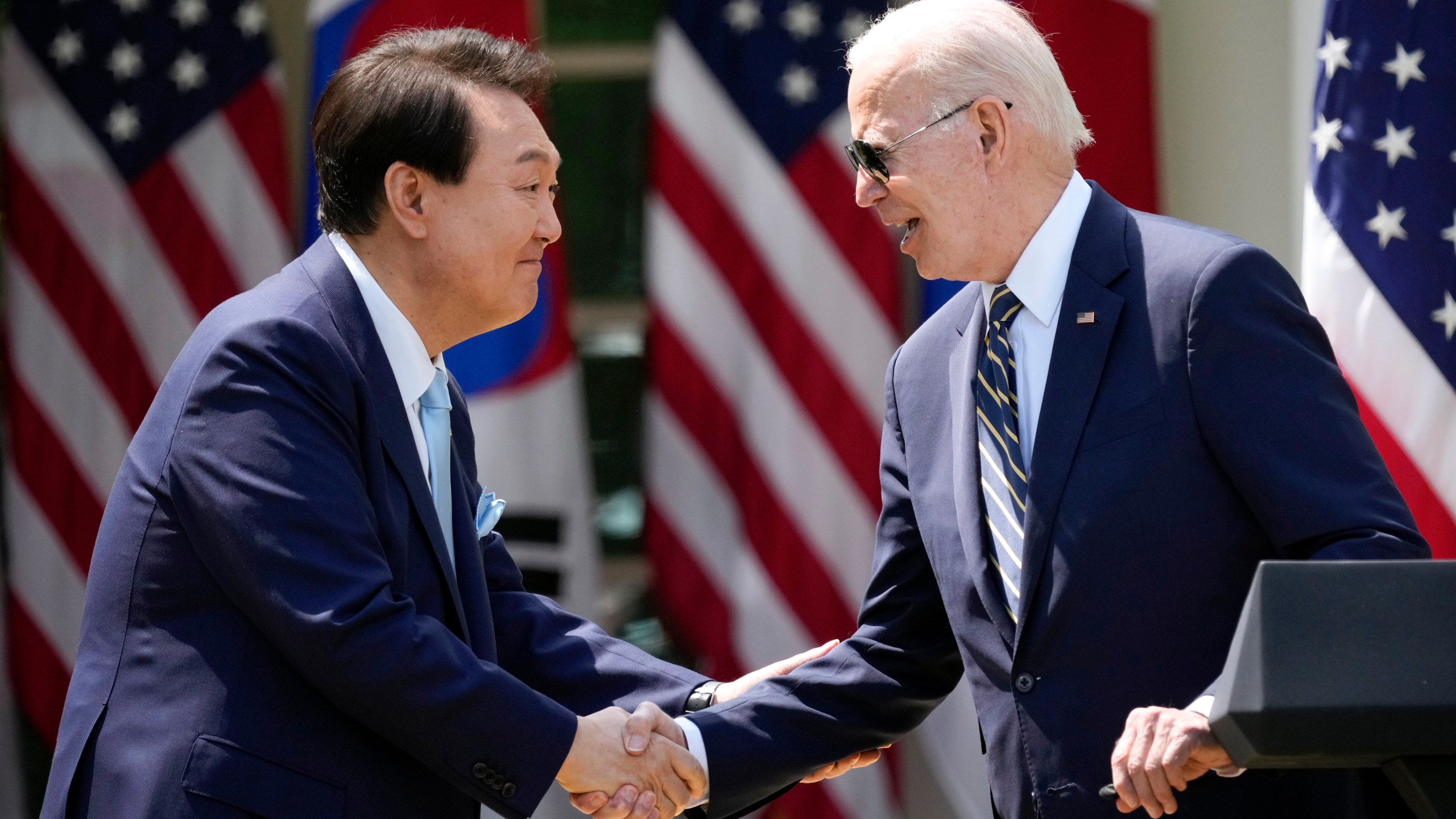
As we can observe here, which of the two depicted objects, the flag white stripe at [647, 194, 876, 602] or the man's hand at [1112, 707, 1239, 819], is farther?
the flag white stripe at [647, 194, 876, 602]

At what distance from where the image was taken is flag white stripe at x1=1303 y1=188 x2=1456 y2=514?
3855mm

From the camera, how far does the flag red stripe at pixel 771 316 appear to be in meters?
4.79

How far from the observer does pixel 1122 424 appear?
2.31 m

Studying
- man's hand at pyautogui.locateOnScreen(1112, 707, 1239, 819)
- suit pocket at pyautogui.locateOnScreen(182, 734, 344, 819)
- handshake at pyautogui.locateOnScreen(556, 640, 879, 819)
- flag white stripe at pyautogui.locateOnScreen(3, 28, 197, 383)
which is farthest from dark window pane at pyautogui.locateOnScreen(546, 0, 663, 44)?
man's hand at pyautogui.locateOnScreen(1112, 707, 1239, 819)

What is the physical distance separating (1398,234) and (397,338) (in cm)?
278

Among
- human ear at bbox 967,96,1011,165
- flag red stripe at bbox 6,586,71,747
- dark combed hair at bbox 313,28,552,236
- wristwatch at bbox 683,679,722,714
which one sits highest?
dark combed hair at bbox 313,28,552,236

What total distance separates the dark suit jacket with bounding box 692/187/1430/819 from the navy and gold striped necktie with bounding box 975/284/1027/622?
28 millimetres

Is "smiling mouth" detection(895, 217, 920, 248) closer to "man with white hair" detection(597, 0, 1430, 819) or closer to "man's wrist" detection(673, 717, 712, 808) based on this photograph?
"man with white hair" detection(597, 0, 1430, 819)

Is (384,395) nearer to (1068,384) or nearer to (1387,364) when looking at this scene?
(1068,384)

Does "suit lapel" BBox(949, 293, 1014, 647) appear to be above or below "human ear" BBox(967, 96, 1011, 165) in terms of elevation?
below

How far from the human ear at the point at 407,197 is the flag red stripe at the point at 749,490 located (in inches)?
92.7

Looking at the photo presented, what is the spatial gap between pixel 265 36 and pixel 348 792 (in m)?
3.50

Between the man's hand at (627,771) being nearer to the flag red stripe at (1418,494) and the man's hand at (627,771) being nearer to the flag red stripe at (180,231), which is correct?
the flag red stripe at (1418,494)

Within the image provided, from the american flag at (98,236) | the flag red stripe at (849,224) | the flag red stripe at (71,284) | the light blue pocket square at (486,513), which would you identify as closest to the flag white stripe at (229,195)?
the american flag at (98,236)
